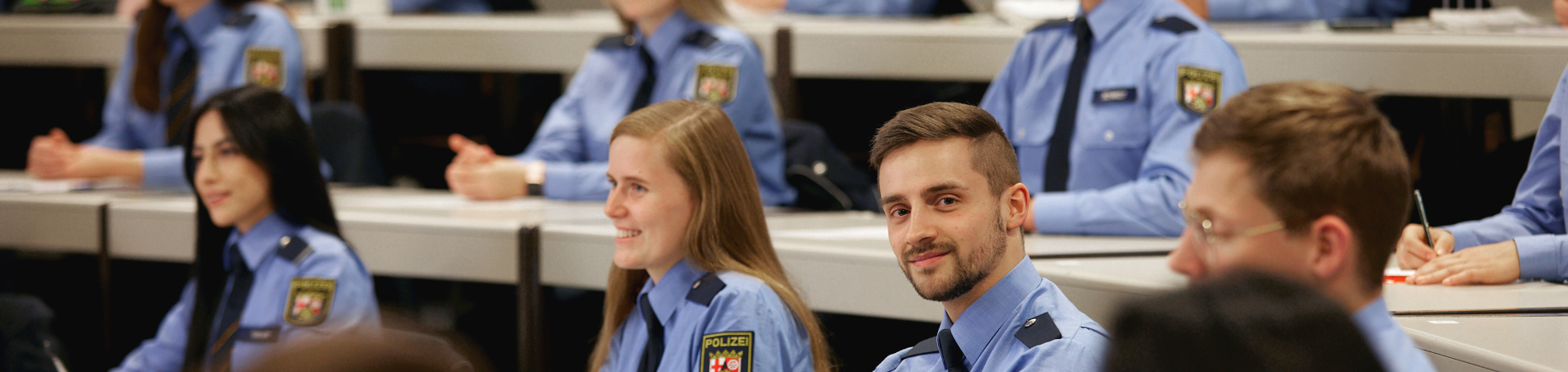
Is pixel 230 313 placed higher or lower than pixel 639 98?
lower

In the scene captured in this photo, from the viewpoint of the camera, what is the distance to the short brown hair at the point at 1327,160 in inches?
33.0

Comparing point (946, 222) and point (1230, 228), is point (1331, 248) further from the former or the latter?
point (946, 222)

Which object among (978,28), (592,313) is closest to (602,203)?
(592,313)

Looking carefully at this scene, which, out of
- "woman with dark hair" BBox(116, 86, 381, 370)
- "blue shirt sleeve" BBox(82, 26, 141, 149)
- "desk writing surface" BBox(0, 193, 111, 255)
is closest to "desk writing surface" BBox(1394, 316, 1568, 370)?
"woman with dark hair" BBox(116, 86, 381, 370)

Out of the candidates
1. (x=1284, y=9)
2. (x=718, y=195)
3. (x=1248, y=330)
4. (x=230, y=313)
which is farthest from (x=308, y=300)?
(x=1284, y=9)

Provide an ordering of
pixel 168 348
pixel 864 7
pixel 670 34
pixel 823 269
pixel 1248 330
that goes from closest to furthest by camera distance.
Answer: pixel 1248 330, pixel 823 269, pixel 168 348, pixel 670 34, pixel 864 7

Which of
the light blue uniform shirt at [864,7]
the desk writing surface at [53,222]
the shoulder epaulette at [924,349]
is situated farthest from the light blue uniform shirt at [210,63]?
the shoulder epaulette at [924,349]

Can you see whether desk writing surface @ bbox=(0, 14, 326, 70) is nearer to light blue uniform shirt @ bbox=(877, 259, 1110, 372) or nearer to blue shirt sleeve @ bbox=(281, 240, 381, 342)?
blue shirt sleeve @ bbox=(281, 240, 381, 342)

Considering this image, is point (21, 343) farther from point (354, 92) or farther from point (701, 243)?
point (354, 92)

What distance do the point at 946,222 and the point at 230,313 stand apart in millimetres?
1409

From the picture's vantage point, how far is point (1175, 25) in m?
2.00

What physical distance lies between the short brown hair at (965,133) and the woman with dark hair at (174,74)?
6.64ft

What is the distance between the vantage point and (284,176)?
2.09m

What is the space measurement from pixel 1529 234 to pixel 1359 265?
95 cm
